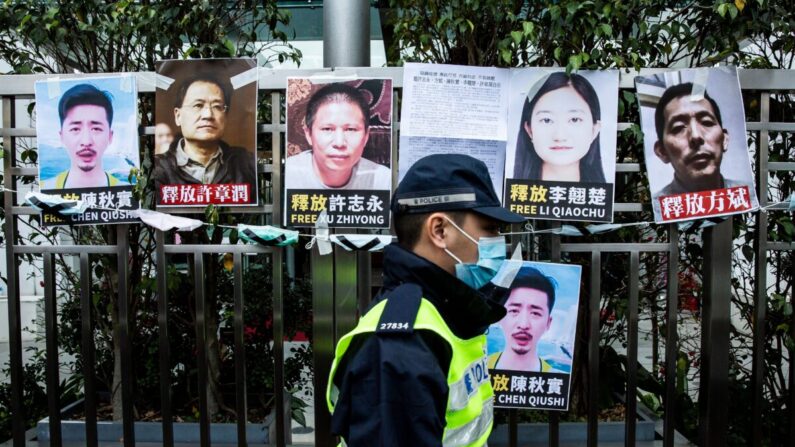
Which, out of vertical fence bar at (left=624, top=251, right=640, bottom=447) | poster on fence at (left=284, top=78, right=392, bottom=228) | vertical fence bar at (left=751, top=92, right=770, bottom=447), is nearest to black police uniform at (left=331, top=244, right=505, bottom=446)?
poster on fence at (left=284, top=78, right=392, bottom=228)

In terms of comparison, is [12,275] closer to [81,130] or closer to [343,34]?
[81,130]

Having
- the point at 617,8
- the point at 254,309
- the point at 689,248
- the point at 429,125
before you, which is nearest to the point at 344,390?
the point at 429,125

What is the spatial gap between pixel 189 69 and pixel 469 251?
81.3 inches

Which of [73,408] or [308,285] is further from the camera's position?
[308,285]

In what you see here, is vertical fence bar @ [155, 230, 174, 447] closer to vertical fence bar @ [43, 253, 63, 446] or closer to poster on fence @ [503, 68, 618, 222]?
vertical fence bar @ [43, 253, 63, 446]

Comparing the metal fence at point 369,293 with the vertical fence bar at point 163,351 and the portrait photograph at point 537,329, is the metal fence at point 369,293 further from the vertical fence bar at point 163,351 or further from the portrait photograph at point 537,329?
the portrait photograph at point 537,329

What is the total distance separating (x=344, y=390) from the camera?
1717 mm

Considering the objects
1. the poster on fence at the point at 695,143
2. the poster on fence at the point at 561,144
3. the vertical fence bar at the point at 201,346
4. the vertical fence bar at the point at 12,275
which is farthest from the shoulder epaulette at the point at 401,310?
the vertical fence bar at the point at 12,275

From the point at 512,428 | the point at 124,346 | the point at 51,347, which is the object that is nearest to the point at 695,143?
the point at 512,428

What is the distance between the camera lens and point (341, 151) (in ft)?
10.8

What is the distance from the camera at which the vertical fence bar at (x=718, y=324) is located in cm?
331

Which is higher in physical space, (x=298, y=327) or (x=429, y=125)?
(x=429, y=125)

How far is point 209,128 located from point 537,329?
198 centimetres

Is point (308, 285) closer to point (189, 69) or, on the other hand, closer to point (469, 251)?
point (189, 69)
